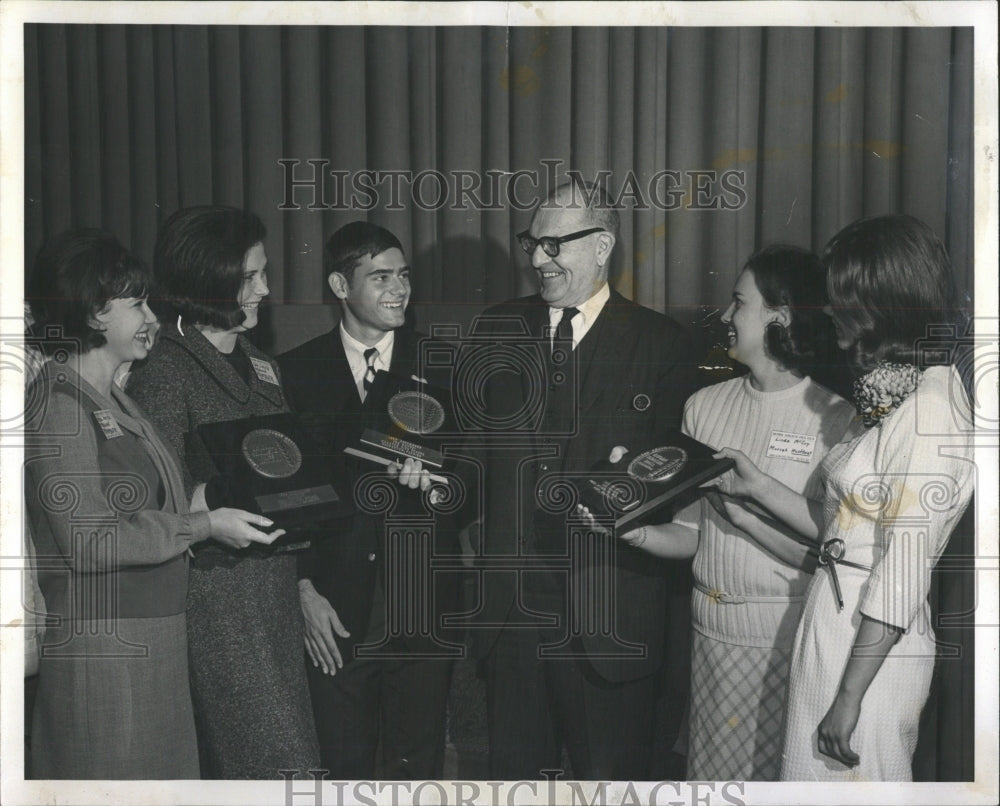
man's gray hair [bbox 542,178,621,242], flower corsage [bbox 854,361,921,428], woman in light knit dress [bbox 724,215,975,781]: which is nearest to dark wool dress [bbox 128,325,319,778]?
man's gray hair [bbox 542,178,621,242]

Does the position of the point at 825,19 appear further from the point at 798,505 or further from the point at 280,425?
the point at 280,425

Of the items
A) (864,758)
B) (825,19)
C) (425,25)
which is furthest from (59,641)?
(825,19)

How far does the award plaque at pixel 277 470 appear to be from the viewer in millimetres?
3285

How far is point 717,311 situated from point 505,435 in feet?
2.53

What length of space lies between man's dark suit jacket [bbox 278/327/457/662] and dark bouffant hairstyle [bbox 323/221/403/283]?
19 cm

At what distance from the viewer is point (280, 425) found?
3328 mm

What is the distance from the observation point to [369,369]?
3340 mm

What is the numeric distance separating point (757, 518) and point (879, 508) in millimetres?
367

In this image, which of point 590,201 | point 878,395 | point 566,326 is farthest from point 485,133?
point 878,395

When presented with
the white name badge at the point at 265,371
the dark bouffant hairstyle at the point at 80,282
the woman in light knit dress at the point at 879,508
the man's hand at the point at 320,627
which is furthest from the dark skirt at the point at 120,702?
the woman in light knit dress at the point at 879,508

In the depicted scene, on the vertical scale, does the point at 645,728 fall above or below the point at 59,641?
below

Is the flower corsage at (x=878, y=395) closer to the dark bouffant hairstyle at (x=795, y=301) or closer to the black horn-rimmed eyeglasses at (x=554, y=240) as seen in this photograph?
the dark bouffant hairstyle at (x=795, y=301)

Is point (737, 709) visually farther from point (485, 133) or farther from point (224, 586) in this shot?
point (485, 133)

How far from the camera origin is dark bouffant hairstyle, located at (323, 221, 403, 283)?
10.9ft
